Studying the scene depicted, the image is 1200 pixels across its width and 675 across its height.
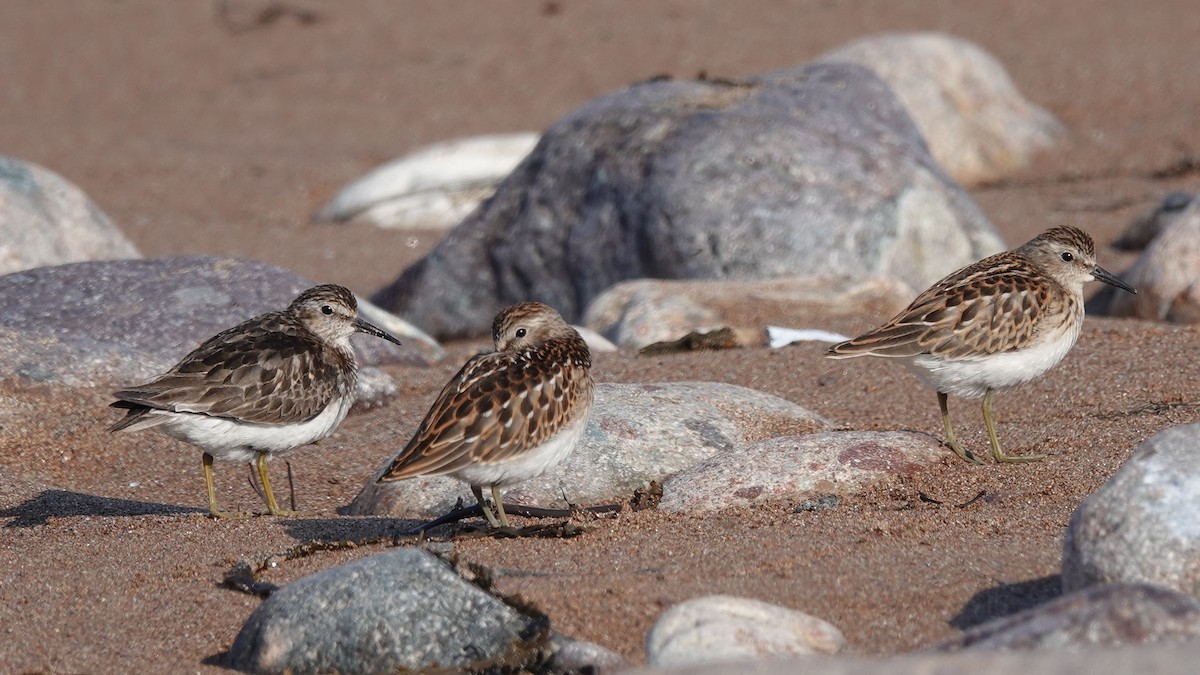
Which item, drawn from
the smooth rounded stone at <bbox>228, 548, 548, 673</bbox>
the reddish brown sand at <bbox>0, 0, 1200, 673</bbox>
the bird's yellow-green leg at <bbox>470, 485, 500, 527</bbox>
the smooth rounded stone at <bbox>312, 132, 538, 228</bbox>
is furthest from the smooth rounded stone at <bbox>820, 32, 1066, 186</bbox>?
the smooth rounded stone at <bbox>228, 548, 548, 673</bbox>

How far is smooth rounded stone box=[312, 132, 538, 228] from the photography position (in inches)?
548

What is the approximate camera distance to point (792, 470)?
6.12 meters

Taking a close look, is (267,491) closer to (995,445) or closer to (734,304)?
(995,445)

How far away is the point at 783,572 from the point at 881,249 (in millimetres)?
5341

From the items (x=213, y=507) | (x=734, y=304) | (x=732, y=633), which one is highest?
(x=732, y=633)

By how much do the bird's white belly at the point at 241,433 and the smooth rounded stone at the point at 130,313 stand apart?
173 cm

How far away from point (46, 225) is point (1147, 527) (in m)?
8.30

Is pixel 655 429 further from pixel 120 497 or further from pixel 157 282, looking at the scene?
pixel 157 282

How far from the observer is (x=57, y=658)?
480cm

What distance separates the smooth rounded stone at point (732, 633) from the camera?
13.6 ft

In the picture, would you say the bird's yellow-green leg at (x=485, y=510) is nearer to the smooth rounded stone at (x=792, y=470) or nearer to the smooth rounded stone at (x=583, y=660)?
the smooth rounded stone at (x=792, y=470)

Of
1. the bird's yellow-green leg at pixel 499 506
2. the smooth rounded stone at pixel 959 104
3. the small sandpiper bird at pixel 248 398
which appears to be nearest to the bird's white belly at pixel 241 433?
the small sandpiper bird at pixel 248 398

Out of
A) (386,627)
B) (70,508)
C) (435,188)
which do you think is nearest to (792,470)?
(386,627)

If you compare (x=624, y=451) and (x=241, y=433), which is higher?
(x=241, y=433)
